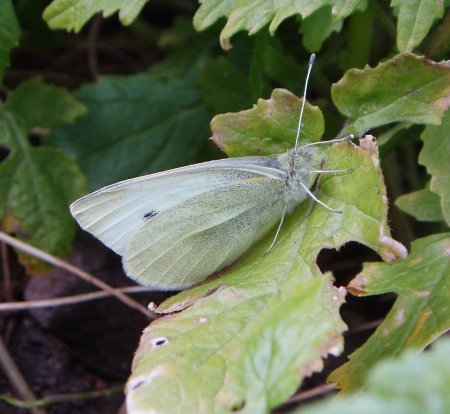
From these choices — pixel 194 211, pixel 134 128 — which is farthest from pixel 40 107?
pixel 194 211

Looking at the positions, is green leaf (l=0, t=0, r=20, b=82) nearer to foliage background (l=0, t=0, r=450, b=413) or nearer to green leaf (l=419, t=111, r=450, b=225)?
foliage background (l=0, t=0, r=450, b=413)

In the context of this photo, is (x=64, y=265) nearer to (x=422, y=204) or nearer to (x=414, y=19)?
(x=422, y=204)

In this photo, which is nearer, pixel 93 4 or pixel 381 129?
pixel 93 4

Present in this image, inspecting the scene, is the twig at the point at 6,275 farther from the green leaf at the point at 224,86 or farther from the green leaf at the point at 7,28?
the green leaf at the point at 224,86

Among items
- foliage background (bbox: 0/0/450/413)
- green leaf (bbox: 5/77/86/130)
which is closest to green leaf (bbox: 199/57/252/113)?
foliage background (bbox: 0/0/450/413)

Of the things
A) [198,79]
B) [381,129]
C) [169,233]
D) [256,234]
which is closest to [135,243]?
[169,233]

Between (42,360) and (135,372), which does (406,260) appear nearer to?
(135,372)
